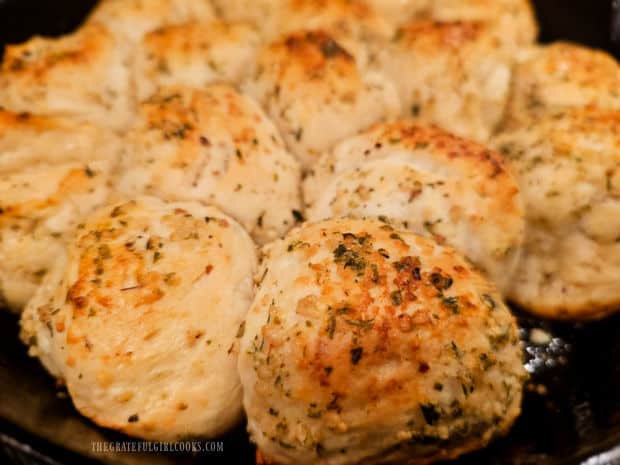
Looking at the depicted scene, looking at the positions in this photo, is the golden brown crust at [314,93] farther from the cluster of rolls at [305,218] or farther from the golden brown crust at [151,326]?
the golden brown crust at [151,326]

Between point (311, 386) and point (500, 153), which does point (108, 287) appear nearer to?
point (311, 386)

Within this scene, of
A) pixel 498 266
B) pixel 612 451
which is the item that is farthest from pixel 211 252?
pixel 612 451

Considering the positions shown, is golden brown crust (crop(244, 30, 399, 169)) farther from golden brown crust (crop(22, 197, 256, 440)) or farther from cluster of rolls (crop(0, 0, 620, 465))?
golden brown crust (crop(22, 197, 256, 440))

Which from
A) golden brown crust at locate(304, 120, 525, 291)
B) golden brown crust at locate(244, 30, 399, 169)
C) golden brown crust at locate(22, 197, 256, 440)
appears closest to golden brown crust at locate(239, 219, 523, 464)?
golden brown crust at locate(22, 197, 256, 440)

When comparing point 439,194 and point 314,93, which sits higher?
point 314,93

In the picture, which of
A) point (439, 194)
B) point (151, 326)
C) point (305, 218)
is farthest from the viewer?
point (305, 218)

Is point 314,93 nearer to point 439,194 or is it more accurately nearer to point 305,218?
point 305,218

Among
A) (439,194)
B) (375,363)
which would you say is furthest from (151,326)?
(439,194)

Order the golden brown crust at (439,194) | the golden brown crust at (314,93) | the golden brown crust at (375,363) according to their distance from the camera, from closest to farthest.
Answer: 1. the golden brown crust at (375,363)
2. the golden brown crust at (439,194)
3. the golden brown crust at (314,93)

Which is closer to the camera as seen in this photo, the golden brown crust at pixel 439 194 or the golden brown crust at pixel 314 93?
the golden brown crust at pixel 439 194

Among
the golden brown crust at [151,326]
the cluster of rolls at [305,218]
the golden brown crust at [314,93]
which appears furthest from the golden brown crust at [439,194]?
the golden brown crust at [151,326]
